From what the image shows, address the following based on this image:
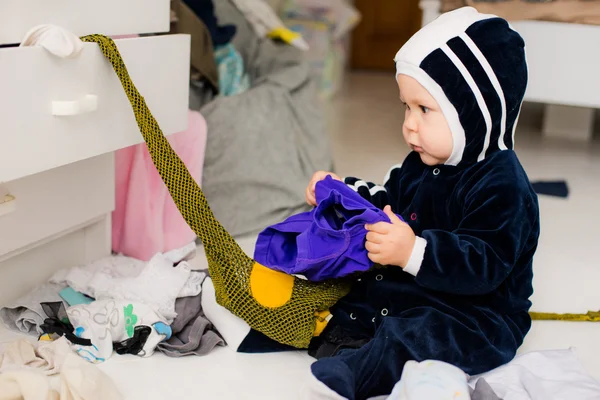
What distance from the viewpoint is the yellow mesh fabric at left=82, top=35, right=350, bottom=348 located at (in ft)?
3.76

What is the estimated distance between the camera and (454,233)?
1088 millimetres

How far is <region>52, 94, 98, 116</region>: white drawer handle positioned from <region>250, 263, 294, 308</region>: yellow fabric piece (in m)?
0.34

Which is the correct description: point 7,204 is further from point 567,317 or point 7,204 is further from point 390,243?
point 567,317

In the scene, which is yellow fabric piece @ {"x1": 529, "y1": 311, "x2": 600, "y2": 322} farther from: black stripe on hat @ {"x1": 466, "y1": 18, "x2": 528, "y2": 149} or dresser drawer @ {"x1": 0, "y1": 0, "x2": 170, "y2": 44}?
dresser drawer @ {"x1": 0, "y1": 0, "x2": 170, "y2": 44}

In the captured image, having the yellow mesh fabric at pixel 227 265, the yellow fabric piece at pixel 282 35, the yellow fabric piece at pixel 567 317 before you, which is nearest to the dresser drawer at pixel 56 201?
the yellow mesh fabric at pixel 227 265

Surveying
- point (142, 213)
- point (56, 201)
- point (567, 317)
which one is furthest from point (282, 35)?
point (567, 317)

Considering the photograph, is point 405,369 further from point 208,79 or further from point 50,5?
point 208,79

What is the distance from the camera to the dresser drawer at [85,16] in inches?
39.5

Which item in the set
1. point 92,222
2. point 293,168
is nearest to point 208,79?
point 293,168

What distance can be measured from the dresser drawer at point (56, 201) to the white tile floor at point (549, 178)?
2.62 feet

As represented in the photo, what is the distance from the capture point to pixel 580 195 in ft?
7.02

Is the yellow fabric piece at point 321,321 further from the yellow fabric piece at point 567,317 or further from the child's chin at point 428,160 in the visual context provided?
the yellow fabric piece at point 567,317

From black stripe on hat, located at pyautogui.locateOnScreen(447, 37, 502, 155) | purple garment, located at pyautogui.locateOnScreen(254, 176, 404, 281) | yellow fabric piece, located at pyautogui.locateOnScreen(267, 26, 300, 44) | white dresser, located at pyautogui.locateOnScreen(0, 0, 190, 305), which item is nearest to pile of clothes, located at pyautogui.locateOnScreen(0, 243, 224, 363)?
white dresser, located at pyautogui.locateOnScreen(0, 0, 190, 305)

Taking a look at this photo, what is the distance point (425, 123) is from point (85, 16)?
0.52m
